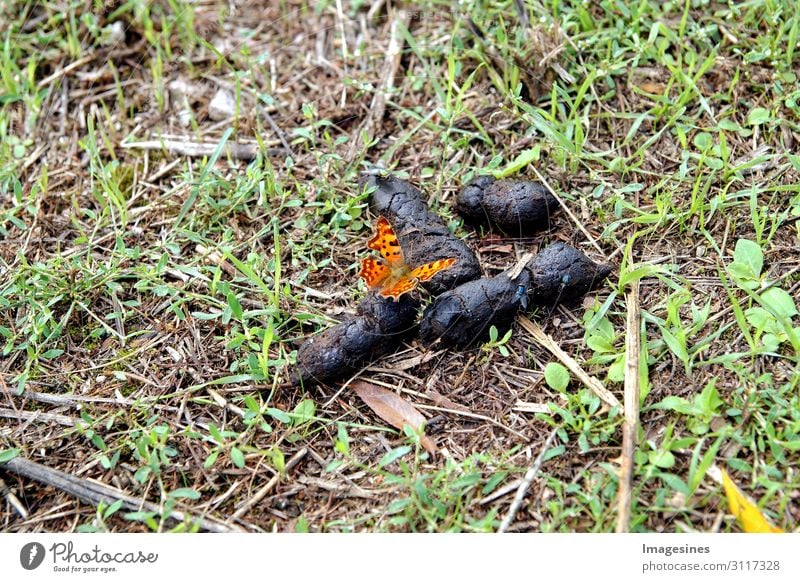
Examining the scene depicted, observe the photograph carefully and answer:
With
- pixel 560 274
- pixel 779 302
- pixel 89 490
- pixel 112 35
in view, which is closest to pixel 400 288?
pixel 560 274

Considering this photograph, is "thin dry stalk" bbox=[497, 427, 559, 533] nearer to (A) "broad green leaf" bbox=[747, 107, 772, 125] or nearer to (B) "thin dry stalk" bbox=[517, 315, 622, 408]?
(B) "thin dry stalk" bbox=[517, 315, 622, 408]

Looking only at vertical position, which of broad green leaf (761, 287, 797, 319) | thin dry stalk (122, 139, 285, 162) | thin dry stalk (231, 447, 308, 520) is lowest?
thin dry stalk (231, 447, 308, 520)

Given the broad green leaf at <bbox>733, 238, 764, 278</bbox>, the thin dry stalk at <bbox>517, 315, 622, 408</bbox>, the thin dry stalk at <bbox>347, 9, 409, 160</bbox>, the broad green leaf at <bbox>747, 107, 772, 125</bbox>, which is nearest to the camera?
the thin dry stalk at <bbox>517, 315, 622, 408</bbox>

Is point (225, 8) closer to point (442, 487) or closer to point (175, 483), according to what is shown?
point (175, 483)

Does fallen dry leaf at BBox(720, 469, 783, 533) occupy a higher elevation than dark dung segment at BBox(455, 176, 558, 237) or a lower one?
lower

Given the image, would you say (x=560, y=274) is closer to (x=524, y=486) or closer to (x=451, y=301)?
(x=451, y=301)

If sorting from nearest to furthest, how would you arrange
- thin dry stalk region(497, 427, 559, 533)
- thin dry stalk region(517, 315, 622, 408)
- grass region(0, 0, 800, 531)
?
1. thin dry stalk region(497, 427, 559, 533)
2. grass region(0, 0, 800, 531)
3. thin dry stalk region(517, 315, 622, 408)
